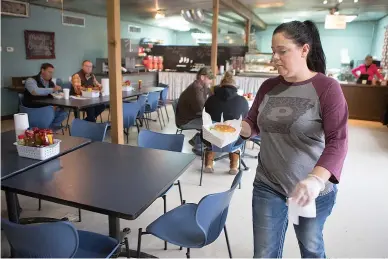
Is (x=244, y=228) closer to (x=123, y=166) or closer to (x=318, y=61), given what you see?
(x=123, y=166)

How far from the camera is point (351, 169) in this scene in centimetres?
384

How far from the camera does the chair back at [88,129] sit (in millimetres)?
2828

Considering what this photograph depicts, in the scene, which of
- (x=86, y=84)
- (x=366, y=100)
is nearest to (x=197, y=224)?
(x=86, y=84)

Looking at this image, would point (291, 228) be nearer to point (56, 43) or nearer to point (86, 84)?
point (86, 84)

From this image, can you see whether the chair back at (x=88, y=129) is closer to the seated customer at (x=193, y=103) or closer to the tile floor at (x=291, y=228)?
the tile floor at (x=291, y=228)

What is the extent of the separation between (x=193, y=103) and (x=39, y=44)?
4.61 meters

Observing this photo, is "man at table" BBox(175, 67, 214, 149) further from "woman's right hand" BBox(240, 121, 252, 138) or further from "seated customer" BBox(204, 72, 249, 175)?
"woman's right hand" BBox(240, 121, 252, 138)

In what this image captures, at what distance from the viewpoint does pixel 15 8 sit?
5895 mm

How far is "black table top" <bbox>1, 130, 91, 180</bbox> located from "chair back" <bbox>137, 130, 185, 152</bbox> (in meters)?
0.46

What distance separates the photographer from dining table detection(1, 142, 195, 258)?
1463 mm

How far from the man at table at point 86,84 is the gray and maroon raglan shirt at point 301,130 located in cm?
389

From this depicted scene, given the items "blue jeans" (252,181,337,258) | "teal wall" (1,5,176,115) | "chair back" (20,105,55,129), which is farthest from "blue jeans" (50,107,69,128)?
"blue jeans" (252,181,337,258)

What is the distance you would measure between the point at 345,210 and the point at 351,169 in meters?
1.22

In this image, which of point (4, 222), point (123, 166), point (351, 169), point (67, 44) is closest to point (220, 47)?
point (67, 44)
